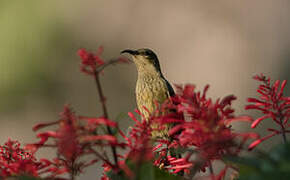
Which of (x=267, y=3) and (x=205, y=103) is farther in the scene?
(x=267, y=3)

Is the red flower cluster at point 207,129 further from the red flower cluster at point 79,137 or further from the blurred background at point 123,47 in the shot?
the blurred background at point 123,47

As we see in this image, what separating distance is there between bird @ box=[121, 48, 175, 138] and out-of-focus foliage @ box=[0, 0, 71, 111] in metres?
3.85

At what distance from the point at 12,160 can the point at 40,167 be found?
0.16 metres

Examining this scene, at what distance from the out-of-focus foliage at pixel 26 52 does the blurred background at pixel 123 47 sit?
1 cm

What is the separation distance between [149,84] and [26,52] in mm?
4244

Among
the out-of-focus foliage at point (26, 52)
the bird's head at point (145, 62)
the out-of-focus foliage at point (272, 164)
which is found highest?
the out-of-focus foliage at point (26, 52)

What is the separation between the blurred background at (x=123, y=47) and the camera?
20.5ft

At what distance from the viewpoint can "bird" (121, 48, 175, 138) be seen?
2.37 metres

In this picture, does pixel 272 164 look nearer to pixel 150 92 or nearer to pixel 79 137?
pixel 79 137

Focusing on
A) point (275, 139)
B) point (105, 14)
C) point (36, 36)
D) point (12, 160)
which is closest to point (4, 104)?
point (36, 36)

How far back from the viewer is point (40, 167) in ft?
2.76

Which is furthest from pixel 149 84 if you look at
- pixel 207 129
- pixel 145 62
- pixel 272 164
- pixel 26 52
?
pixel 26 52

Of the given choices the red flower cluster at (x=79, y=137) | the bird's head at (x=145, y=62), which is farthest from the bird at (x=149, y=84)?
the red flower cluster at (x=79, y=137)

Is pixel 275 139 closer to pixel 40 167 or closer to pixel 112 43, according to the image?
pixel 112 43
